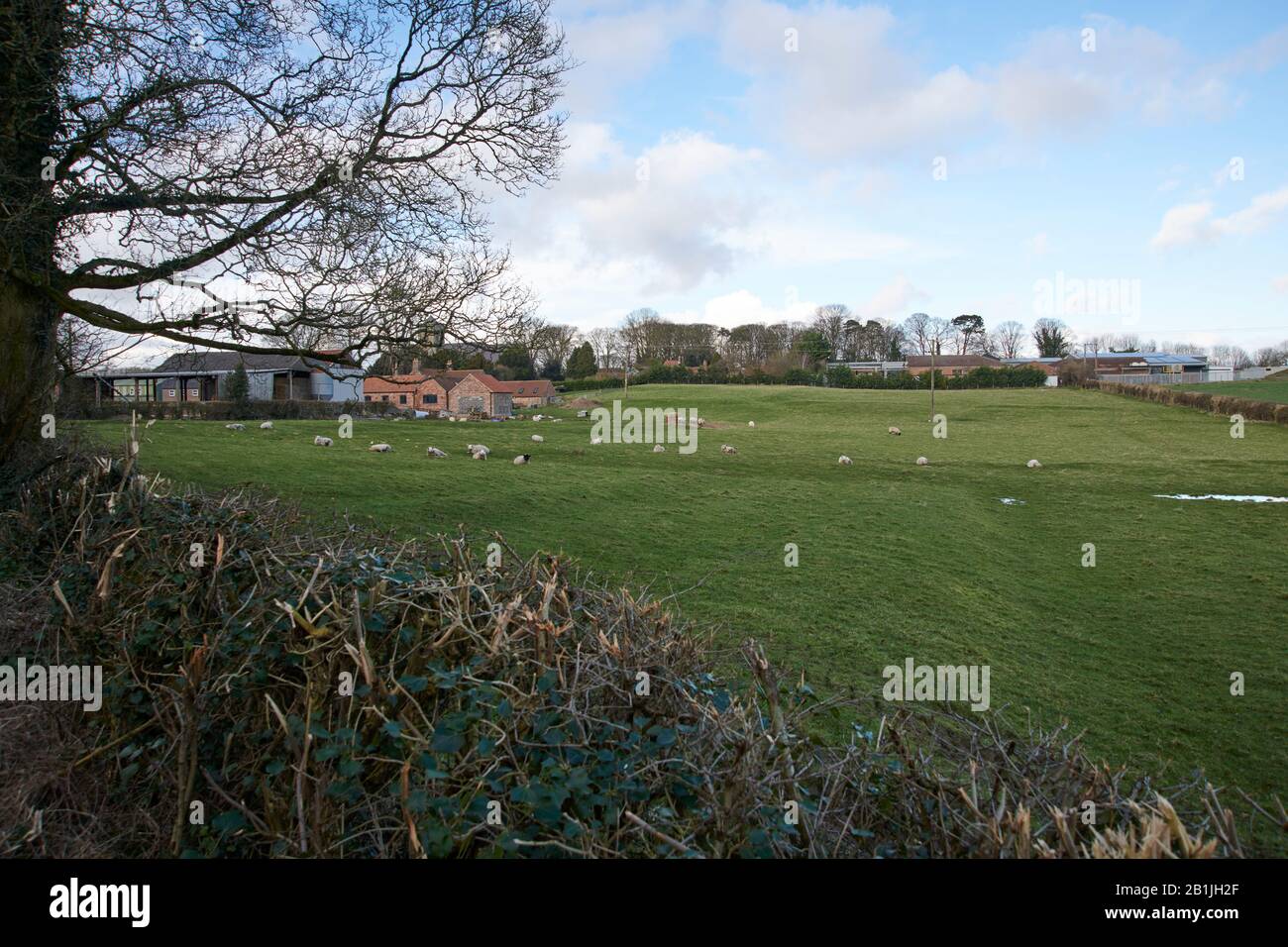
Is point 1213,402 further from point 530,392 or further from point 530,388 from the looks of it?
point 530,388

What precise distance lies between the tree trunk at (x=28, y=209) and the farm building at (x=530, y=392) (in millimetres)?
67108

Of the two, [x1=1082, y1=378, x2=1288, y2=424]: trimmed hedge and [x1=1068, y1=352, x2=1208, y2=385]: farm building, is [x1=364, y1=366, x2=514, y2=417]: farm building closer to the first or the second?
[x1=1082, y1=378, x2=1288, y2=424]: trimmed hedge

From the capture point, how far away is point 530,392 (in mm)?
81188

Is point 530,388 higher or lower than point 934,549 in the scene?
higher
